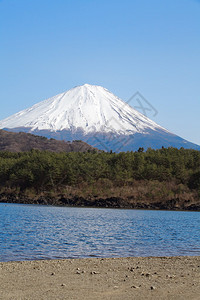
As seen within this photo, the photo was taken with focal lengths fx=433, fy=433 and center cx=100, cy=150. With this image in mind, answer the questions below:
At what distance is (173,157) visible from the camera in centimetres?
6562

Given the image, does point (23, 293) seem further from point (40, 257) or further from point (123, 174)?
point (123, 174)

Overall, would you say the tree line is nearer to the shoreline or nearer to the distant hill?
the shoreline

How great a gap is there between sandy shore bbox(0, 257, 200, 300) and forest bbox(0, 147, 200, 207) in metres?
47.2

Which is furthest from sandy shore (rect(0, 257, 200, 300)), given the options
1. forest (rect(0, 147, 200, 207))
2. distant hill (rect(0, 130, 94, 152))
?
distant hill (rect(0, 130, 94, 152))

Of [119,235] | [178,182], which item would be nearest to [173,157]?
[178,182]

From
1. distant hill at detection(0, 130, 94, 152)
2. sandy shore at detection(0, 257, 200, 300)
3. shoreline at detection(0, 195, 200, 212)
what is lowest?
sandy shore at detection(0, 257, 200, 300)

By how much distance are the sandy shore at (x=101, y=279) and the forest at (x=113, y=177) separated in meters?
47.2

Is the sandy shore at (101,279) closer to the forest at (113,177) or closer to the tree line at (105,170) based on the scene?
the forest at (113,177)

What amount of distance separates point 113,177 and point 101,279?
176ft

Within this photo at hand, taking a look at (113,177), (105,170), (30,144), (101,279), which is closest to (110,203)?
(113,177)

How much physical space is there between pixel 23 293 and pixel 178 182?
55.0m

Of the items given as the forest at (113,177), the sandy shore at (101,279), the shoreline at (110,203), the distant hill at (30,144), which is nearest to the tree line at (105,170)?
the forest at (113,177)

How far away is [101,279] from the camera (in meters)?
10.0

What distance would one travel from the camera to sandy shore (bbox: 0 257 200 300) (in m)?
8.59
